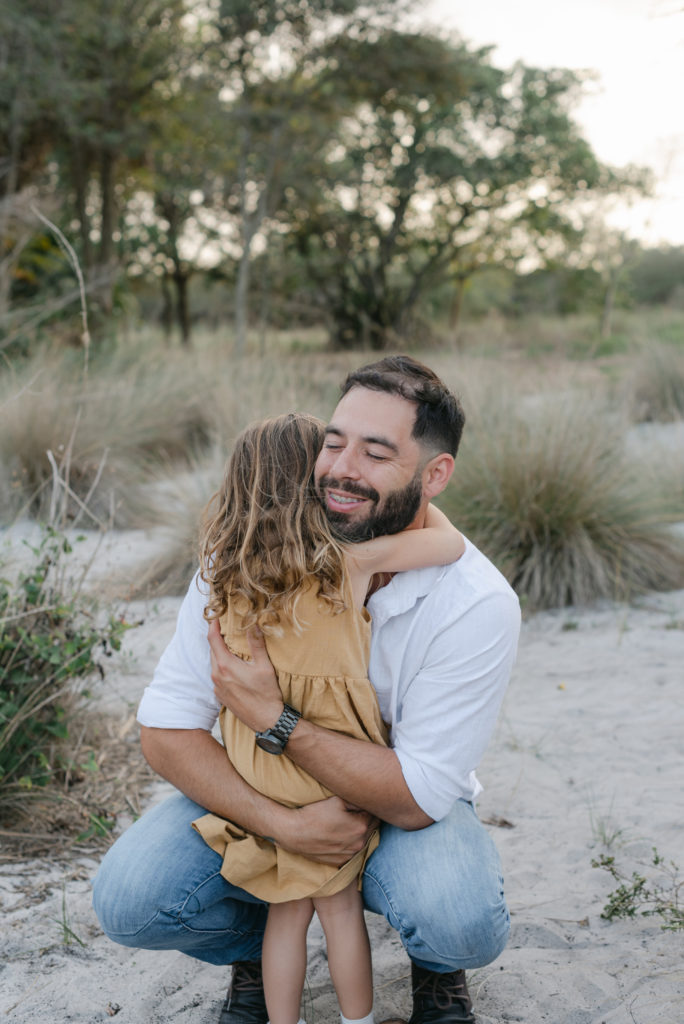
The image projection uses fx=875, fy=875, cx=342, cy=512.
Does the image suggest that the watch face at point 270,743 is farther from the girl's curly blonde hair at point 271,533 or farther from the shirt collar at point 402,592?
the shirt collar at point 402,592

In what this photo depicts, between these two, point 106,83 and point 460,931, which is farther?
point 106,83

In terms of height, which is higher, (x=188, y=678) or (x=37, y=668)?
(x=188, y=678)

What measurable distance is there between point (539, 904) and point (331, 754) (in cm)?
103

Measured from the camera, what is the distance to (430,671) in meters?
1.88

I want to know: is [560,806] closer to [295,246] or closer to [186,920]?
[186,920]

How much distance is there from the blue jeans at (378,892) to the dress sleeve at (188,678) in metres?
0.23

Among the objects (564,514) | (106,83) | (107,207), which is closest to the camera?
(564,514)

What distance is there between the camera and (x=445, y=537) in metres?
1.96

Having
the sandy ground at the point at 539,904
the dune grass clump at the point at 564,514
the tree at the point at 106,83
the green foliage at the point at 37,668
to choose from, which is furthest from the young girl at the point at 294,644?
the tree at the point at 106,83

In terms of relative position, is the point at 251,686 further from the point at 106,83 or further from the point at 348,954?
the point at 106,83

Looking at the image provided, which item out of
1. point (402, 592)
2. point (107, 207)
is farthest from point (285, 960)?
point (107, 207)

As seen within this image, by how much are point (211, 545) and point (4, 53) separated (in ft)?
29.8

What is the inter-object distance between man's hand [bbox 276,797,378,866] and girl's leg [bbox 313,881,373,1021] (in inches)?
4.0

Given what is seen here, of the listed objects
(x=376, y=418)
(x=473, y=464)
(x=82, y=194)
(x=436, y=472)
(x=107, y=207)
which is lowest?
(x=473, y=464)
